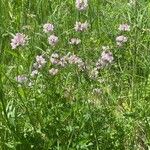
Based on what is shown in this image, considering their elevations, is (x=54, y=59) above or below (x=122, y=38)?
below

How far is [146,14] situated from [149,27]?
142mm

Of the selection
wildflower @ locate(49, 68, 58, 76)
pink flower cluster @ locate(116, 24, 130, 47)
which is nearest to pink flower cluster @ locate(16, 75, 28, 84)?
wildflower @ locate(49, 68, 58, 76)

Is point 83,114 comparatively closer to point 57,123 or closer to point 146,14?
point 57,123

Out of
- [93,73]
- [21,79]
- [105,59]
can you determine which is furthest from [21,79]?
[105,59]

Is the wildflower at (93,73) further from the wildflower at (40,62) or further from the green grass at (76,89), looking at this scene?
the wildflower at (40,62)

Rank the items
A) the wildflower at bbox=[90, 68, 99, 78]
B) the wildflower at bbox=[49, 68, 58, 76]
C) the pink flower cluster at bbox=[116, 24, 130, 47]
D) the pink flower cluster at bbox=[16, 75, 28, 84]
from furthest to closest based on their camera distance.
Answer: the pink flower cluster at bbox=[116, 24, 130, 47] → the wildflower at bbox=[90, 68, 99, 78] → the wildflower at bbox=[49, 68, 58, 76] → the pink flower cluster at bbox=[16, 75, 28, 84]

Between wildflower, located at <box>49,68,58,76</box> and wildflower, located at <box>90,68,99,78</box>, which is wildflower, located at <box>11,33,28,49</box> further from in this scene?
wildflower, located at <box>90,68,99,78</box>

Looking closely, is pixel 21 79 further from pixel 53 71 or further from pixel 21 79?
pixel 53 71

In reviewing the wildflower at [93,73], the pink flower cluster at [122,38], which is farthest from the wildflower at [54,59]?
the pink flower cluster at [122,38]

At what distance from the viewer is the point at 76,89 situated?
2850 mm

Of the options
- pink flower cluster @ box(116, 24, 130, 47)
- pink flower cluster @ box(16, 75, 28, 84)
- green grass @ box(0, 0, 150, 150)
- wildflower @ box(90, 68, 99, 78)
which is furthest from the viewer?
pink flower cluster @ box(116, 24, 130, 47)

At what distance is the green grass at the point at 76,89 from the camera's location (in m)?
2.30

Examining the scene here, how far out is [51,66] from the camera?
288cm

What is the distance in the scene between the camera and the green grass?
2.30m
